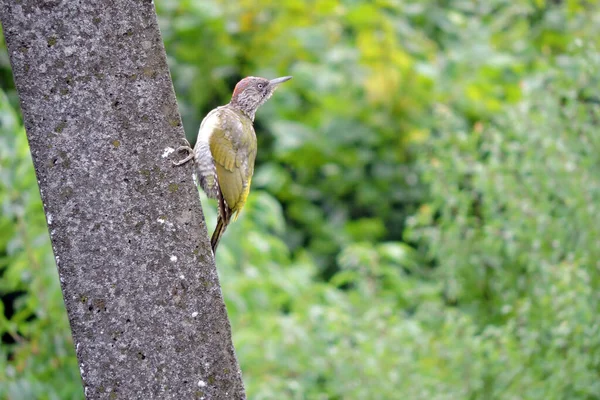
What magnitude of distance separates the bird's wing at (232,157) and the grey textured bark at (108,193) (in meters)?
1.08

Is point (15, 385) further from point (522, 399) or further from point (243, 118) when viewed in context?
point (522, 399)

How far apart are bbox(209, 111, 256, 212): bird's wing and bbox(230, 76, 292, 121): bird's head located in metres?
0.23

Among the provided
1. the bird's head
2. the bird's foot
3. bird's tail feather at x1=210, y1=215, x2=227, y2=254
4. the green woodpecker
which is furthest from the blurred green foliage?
the bird's foot

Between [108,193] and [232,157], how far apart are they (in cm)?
124

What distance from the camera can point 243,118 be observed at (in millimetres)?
3250

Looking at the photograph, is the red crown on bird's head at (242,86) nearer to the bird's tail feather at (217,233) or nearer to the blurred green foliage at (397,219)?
the bird's tail feather at (217,233)

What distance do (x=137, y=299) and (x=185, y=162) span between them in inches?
14.1

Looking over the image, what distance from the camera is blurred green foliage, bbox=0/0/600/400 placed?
381 centimetres

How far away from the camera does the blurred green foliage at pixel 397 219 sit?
3.81m

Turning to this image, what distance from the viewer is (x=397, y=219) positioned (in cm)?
697

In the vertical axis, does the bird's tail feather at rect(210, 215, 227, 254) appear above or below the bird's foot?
below

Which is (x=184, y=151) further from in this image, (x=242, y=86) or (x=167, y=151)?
(x=242, y=86)

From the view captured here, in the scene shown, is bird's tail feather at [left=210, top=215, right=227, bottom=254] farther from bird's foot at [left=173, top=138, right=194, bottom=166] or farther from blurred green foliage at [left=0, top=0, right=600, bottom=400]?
blurred green foliage at [left=0, top=0, right=600, bottom=400]

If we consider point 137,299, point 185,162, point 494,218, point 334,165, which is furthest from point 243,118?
point 334,165
